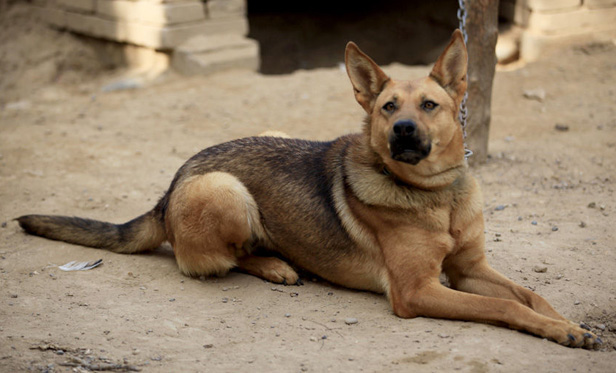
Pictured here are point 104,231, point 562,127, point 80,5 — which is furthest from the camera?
point 80,5

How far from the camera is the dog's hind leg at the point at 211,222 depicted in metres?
4.21

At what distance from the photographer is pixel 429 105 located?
378 centimetres

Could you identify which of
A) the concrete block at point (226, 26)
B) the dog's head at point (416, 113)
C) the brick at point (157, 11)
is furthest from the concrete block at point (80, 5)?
the dog's head at point (416, 113)

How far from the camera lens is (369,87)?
4082 mm

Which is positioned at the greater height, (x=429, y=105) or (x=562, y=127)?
(x=429, y=105)

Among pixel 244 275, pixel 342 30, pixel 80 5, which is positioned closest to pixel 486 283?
pixel 244 275

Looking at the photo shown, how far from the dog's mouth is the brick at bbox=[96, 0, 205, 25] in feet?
22.0

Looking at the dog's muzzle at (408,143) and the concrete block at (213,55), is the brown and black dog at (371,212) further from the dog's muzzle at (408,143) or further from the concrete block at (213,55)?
the concrete block at (213,55)

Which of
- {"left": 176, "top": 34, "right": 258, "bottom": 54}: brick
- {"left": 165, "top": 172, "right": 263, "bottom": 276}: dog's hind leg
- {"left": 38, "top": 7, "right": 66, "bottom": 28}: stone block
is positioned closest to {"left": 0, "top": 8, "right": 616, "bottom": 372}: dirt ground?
{"left": 165, "top": 172, "right": 263, "bottom": 276}: dog's hind leg

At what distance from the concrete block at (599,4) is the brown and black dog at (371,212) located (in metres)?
A: 6.94

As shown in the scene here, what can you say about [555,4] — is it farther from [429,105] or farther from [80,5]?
[80,5]

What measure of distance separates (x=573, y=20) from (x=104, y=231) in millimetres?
7982

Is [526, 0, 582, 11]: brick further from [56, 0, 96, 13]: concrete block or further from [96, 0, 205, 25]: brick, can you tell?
[56, 0, 96, 13]: concrete block

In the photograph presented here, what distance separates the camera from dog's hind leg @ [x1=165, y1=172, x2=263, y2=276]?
13.8 ft
